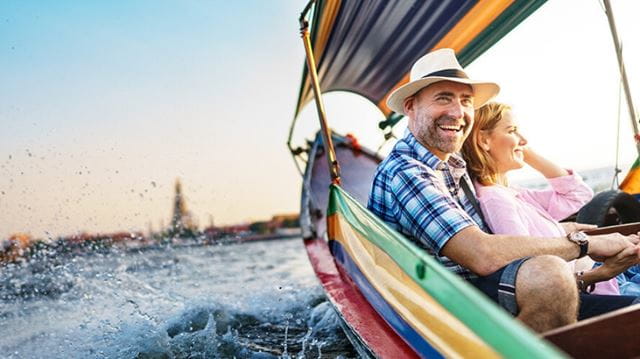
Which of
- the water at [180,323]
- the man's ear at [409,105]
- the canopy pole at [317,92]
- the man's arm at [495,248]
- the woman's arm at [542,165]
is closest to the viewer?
the man's arm at [495,248]

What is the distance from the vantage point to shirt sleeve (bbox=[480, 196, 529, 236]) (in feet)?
6.93

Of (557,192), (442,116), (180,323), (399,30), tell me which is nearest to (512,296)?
(442,116)

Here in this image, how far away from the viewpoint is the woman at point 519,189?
2117mm

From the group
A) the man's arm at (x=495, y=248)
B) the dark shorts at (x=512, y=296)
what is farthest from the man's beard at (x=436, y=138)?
the dark shorts at (x=512, y=296)

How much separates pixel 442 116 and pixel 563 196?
1.67 meters

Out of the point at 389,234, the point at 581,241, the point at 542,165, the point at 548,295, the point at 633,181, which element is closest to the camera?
the point at 548,295

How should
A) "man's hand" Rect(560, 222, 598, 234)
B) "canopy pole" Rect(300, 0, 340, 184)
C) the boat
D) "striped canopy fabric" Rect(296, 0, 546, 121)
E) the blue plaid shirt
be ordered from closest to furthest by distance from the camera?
the boat → the blue plaid shirt → "man's hand" Rect(560, 222, 598, 234) → "canopy pole" Rect(300, 0, 340, 184) → "striped canopy fabric" Rect(296, 0, 546, 121)

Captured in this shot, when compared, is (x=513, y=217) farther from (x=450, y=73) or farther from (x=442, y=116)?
(x=450, y=73)

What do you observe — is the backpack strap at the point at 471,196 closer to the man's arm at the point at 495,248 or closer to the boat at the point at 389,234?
the man's arm at the point at 495,248

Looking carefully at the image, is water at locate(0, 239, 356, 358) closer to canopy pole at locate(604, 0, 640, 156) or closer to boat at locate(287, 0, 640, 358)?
boat at locate(287, 0, 640, 358)

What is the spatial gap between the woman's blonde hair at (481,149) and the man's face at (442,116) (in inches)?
10.5

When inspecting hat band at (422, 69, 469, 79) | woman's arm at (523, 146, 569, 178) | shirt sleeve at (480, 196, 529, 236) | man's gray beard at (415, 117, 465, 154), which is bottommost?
shirt sleeve at (480, 196, 529, 236)

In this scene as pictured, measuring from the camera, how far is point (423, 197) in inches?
74.8

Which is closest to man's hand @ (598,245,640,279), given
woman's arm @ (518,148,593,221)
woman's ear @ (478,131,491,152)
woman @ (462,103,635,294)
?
woman @ (462,103,635,294)
